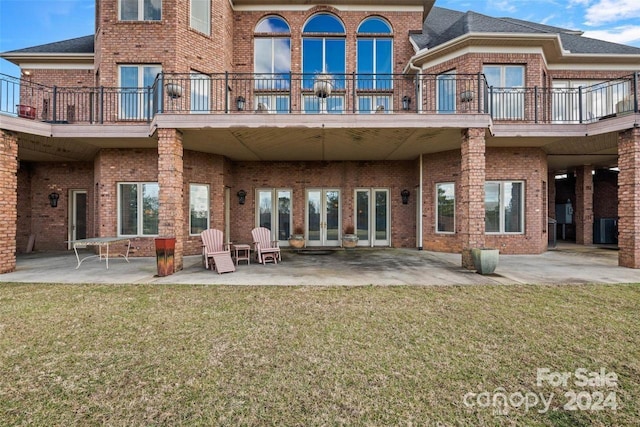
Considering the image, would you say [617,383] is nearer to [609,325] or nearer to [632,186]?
[609,325]

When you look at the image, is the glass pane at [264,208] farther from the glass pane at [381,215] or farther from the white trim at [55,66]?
the white trim at [55,66]

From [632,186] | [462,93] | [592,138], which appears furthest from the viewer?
[462,93]

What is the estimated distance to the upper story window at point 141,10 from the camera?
981cm

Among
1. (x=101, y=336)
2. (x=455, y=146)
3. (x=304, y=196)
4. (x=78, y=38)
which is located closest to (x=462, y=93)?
(x=455, y=146)

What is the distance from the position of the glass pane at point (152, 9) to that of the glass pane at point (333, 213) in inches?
339

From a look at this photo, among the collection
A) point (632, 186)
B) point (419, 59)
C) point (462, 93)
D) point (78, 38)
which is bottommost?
point (632, 186)

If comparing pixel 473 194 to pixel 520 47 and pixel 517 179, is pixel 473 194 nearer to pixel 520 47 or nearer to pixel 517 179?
pixel 517 179

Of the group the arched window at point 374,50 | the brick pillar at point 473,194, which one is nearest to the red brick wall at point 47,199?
the arched window at point 374,50

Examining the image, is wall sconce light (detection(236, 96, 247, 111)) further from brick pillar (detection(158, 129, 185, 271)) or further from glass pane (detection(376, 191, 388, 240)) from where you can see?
glass pane (detection(376, 191, 388, 240))

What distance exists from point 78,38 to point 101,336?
15.1m

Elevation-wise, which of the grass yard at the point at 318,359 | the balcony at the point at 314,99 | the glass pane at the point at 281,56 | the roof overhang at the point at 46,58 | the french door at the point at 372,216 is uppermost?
the glass pane at the point at 281,56

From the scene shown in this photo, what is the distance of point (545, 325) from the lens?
12.8ft

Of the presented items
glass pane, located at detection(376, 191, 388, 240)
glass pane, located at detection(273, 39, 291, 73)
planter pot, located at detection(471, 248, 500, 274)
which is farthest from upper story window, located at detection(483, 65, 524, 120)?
glass pane, located at detection(273, 39, 291, 73)

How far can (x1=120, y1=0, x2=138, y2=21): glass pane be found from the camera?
9.82m
